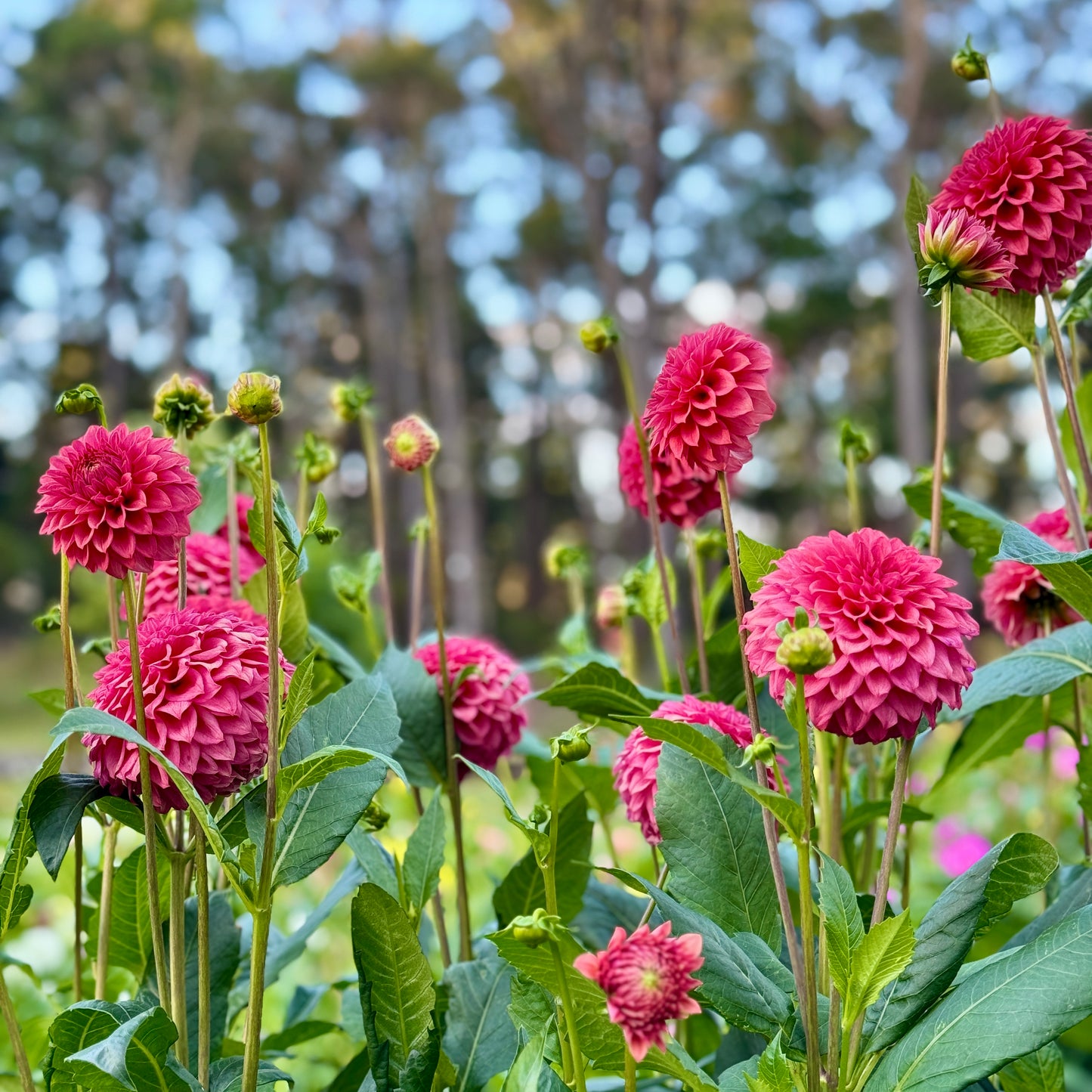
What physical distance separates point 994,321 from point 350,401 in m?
0.46

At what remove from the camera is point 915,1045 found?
1.53ft

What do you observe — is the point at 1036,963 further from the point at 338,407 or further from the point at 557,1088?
the point at 338,407

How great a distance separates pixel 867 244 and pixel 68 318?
943 cm

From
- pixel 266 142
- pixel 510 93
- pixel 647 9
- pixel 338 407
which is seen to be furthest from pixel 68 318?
pixel 338 407

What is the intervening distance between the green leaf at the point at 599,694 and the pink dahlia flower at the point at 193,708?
17 cm

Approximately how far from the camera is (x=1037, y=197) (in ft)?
1.98

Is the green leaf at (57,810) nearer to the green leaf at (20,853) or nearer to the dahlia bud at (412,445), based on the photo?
the green leaf at (20,853)

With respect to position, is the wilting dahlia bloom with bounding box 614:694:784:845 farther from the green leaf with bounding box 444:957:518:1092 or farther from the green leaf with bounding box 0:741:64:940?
the green leaf with bounding box 0:741:64:940

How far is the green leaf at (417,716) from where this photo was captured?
69cm

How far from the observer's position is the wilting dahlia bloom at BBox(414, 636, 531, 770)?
2.34 feet

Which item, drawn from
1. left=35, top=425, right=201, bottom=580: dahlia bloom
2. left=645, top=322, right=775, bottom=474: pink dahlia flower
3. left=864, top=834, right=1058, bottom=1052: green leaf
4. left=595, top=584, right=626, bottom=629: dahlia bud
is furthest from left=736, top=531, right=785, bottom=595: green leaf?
left=595, top=584, right=626, bottom=629: dahlia bud

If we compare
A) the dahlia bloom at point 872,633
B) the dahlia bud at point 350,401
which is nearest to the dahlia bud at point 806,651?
the dahlia bloom at point 872,633

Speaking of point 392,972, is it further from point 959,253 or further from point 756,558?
point 959,253

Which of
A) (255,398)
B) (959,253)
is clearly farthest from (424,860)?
(959,253)
